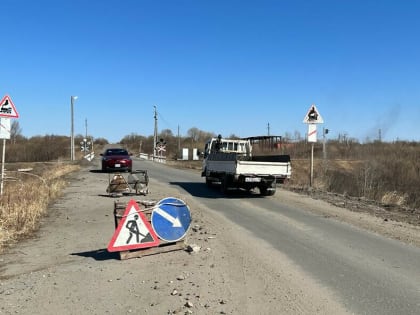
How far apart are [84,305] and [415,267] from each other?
16.1 feet

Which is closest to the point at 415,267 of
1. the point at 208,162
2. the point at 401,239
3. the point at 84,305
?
the point at 401,239

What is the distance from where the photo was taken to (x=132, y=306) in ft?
17.3

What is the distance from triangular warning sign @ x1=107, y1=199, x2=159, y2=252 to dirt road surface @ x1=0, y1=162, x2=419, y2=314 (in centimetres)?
24

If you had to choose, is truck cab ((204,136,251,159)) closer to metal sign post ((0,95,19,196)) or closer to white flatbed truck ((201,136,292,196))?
white flatbed truck ((201,136,292,196))

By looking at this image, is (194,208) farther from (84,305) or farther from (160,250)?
(84,305)

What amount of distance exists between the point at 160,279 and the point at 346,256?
3.30 metres

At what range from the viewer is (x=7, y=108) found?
583 inches

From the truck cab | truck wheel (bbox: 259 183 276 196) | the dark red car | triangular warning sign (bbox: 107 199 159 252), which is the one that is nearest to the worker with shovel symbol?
triangular warning sign (bbox: 107 199 159 252)

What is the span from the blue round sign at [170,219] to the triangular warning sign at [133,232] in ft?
0.44

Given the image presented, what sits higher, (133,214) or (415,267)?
(133,214)

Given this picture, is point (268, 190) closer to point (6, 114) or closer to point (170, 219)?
point (6, 114)

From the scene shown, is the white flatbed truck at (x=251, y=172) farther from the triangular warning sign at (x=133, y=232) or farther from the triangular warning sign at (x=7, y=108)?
the triangular warning sign at (x=133, y=232)

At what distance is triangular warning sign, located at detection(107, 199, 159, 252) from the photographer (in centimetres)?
736

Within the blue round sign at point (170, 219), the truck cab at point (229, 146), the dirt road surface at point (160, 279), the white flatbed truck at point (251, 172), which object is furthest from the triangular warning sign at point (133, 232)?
the truck cab at point (229, 146)
